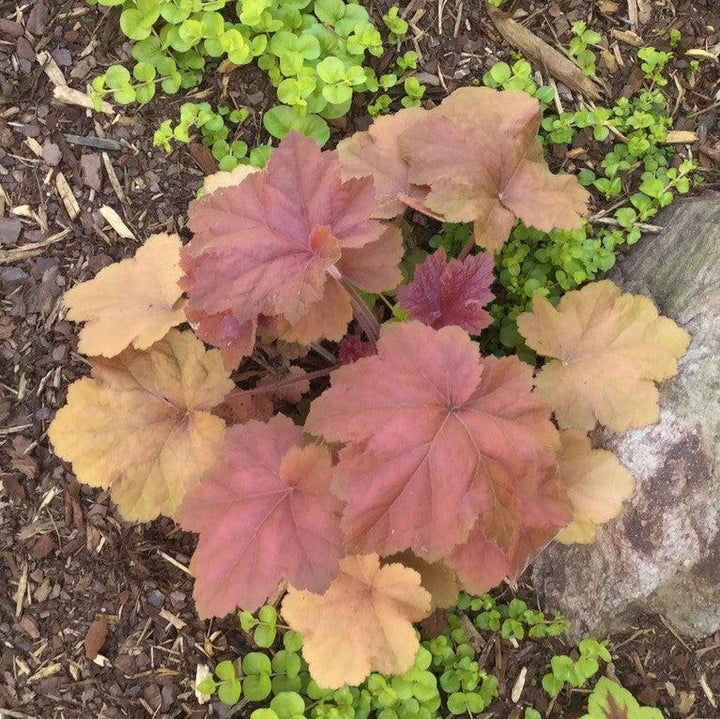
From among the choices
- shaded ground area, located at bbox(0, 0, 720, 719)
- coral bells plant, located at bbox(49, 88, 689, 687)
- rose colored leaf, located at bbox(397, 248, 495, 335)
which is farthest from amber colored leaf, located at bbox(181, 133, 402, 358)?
shaded ground area, located at bbox(0, 0, 720, 719)

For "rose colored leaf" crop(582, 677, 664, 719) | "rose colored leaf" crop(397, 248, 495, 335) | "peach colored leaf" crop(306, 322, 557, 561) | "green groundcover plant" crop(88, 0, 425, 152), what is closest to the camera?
"peach colored leaf" crop(306, 322, 557, 561)

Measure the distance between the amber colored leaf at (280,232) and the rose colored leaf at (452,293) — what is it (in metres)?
0.37

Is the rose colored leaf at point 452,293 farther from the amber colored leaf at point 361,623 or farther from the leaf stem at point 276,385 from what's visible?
the amber colored leaf at point 361,623

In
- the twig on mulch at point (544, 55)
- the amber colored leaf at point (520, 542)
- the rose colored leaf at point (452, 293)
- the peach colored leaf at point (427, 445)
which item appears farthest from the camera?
the twig on mulch at point (544, 55)

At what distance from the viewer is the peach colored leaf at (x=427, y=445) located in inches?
65.5

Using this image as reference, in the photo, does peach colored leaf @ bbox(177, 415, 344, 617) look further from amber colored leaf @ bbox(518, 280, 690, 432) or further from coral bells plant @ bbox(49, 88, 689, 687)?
amber colored leaf @ bbox(518, 280, 690, 432)

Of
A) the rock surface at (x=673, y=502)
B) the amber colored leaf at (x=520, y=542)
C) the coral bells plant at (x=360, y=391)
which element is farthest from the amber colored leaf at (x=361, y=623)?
the rock surface at (x=673, y=502)

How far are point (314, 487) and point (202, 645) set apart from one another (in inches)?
34.7

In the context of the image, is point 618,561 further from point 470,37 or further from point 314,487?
point 470,37

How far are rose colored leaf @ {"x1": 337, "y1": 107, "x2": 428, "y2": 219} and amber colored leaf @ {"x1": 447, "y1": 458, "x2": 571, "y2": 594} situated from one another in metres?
0.96

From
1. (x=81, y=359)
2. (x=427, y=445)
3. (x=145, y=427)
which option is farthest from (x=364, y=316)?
(x=81, y=359)

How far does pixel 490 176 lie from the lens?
7.14ft

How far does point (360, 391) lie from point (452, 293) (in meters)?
0.53

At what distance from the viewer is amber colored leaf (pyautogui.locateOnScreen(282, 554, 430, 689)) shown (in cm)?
213
